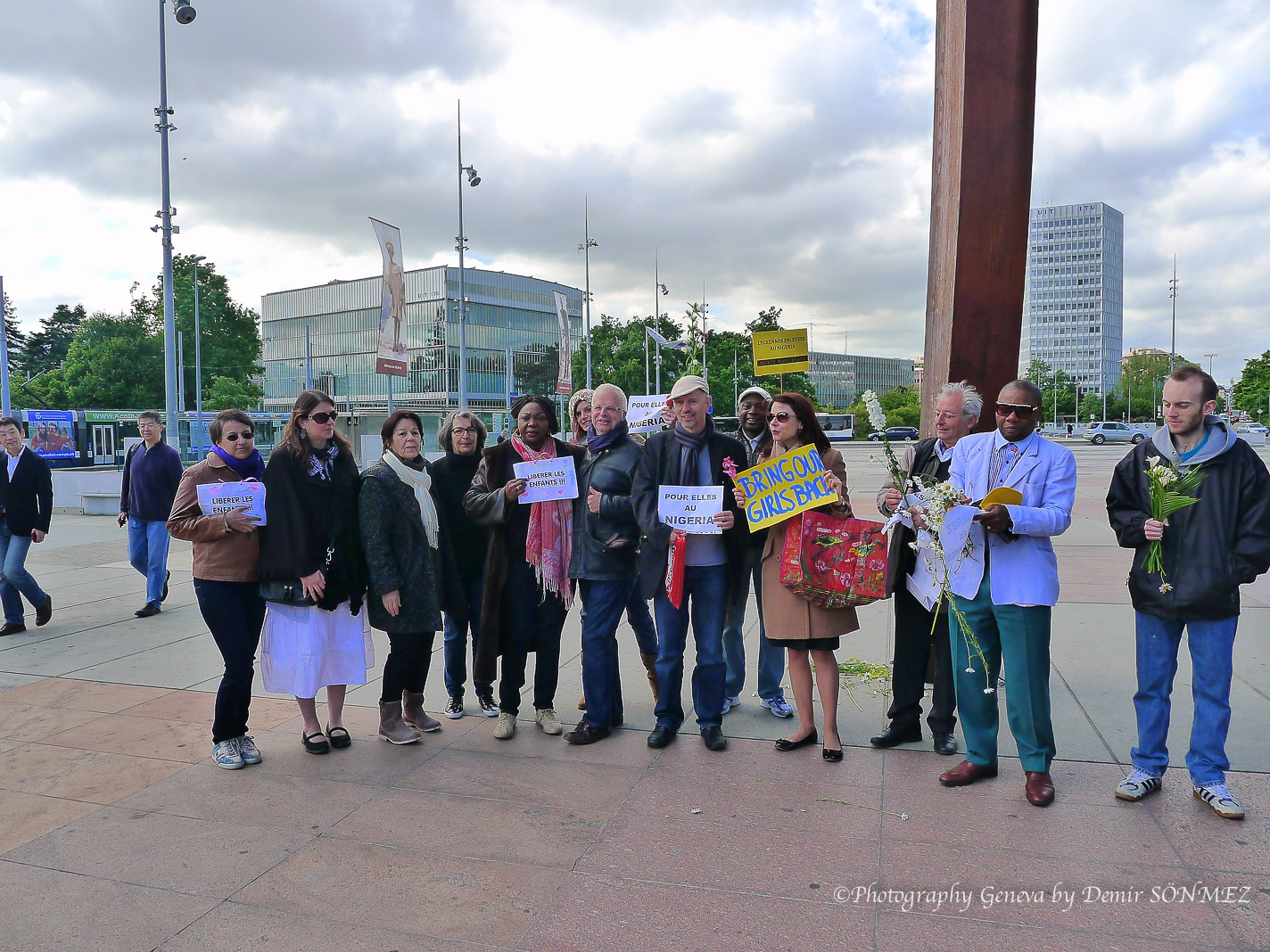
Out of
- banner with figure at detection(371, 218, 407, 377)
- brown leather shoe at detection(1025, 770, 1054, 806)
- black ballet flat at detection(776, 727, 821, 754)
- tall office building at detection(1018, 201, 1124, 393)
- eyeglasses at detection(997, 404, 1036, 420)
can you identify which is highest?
tall office building at detection(1018, 201, 1124, 393)

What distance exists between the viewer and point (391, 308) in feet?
51.2

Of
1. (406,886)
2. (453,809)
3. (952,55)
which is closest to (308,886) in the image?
(406,886)

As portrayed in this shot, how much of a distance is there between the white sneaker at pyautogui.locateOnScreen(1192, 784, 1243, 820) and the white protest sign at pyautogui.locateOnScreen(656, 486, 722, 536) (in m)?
2.47

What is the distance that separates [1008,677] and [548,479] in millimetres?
2577

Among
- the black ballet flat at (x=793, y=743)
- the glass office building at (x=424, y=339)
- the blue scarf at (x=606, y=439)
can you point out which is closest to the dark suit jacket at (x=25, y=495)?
the blue scarf at (x=606, y=439)

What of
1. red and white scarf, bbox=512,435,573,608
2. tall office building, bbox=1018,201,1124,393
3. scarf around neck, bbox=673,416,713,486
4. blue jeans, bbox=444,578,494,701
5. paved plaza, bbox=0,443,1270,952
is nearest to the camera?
paved plaza, bbox=0,443,1270,952

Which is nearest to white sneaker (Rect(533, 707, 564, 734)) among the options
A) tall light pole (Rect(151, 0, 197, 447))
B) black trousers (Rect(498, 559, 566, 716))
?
black trousers (Rect(498, 559, 566, 716))

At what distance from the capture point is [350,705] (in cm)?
566

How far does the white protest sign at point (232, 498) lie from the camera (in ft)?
14.7

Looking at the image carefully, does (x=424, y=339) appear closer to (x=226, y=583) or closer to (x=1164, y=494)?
(x=226, y=583)

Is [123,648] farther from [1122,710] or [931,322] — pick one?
[1122,710]

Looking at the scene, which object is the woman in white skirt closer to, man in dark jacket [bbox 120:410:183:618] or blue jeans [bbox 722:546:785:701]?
blue jeans [bbox 722:546:785:701]

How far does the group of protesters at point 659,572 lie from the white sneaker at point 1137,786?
16mm

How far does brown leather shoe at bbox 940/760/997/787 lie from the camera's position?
412 cm
